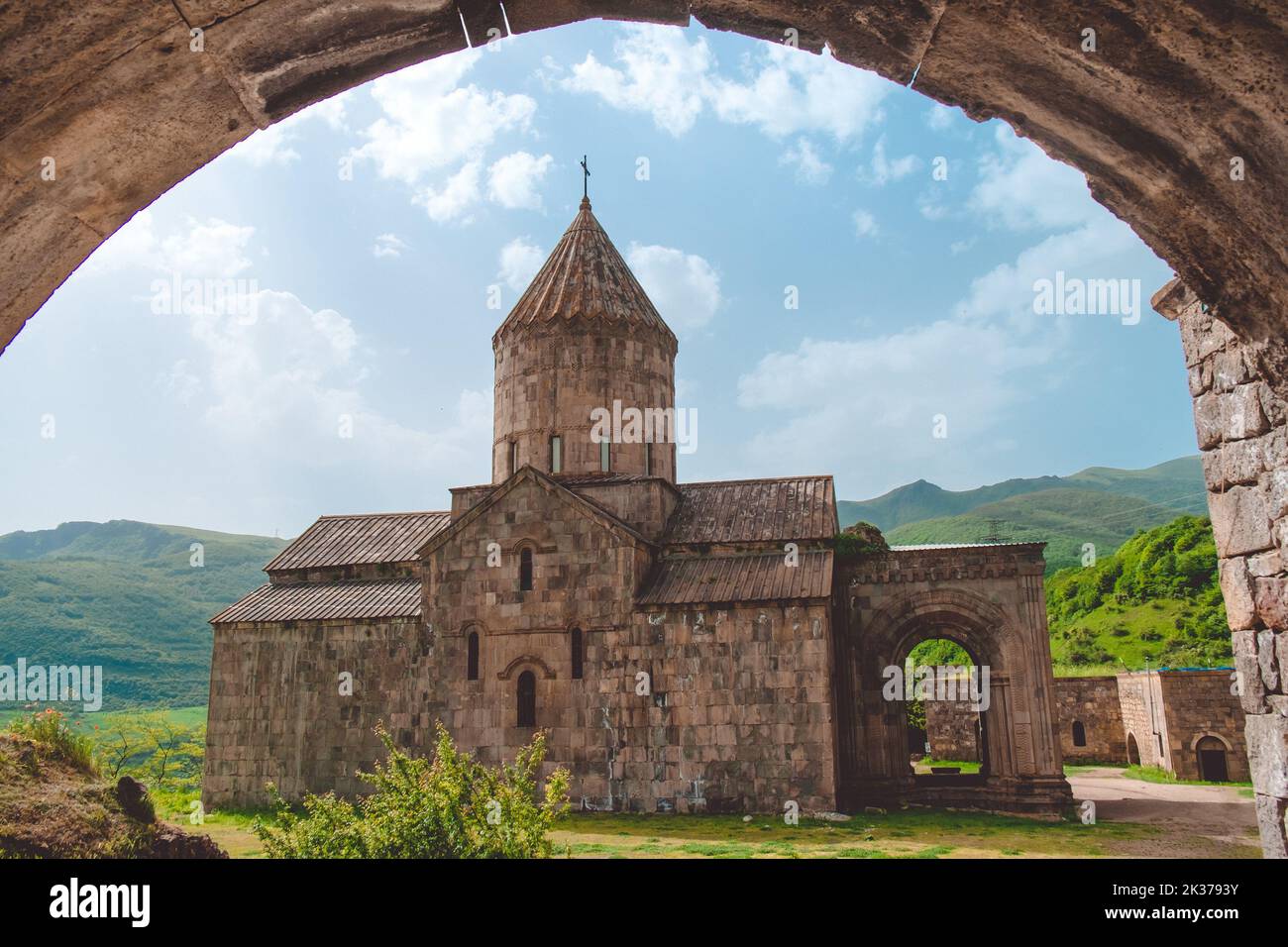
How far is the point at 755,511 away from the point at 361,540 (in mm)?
7751

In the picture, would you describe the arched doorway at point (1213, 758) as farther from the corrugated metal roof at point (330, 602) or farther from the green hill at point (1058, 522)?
the green hill at point (1058, 522)

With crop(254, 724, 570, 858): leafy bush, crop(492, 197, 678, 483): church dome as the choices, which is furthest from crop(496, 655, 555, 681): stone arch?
crop(254, 724, 570, 858): leafy bush

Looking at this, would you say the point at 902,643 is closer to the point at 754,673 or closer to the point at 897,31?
the point at 754,673

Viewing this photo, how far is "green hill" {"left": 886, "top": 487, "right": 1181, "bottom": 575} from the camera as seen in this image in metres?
72.9

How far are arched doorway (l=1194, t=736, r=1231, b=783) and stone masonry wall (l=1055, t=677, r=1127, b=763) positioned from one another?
15.2ft

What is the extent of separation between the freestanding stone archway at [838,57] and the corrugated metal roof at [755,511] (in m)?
12.2

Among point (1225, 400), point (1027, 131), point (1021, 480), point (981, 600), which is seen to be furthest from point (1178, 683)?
point (1021, 480)

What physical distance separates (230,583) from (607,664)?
78726mm

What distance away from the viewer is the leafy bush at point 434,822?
5.95 meters

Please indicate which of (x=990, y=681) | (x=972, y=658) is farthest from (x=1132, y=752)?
(x=972, y=658)

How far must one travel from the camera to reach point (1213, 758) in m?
19.0

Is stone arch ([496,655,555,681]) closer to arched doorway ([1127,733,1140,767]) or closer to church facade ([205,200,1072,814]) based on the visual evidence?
church facade ([205,200,1072,814])

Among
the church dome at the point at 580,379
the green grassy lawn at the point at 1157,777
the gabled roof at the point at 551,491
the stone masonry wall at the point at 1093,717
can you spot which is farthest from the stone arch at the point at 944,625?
the stone masonry wall at the point at 1093,717

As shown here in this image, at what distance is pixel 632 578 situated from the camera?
13938mm
